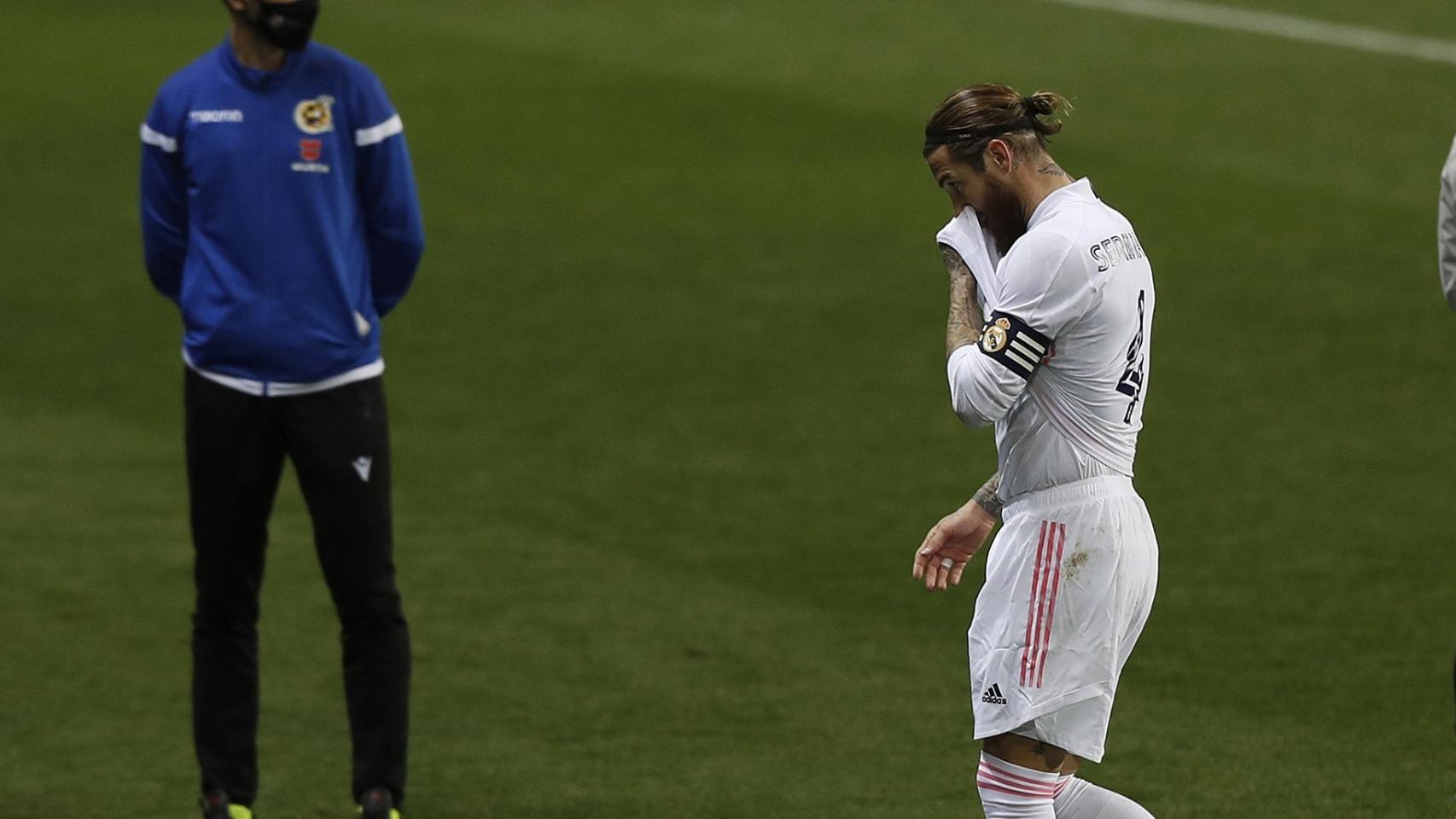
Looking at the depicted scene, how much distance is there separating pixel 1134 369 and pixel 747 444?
5239mm

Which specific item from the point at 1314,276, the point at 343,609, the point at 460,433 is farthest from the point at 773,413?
the point at 343,609

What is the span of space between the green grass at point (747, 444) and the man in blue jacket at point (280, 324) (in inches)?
23.3

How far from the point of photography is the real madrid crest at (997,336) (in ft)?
12.9

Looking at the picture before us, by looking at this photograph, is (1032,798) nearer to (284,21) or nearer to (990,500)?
(990,500)

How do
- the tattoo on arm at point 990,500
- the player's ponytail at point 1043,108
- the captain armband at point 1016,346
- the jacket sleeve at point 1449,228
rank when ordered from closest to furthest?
the jacket sleeve at point 1449,228, the captain armband at point 1016,346, the player's ponytail at point 1043,108, the tattoo on arm at point 990,500

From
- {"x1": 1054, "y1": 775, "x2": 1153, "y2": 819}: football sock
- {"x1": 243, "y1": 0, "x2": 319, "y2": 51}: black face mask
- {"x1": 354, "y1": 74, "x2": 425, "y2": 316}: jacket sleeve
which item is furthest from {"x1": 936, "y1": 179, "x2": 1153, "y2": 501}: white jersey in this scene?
{"x1": 243, "y1": 0, "x2": 319, "y2": 51}: black face mask

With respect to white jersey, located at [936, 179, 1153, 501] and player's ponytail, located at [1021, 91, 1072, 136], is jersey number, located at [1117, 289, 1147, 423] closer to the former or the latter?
white jersey, located at [936, 179, 1153, 501]

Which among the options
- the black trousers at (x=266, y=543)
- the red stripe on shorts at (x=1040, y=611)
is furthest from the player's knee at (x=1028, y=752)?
the black trousers at (x=266, y=543)

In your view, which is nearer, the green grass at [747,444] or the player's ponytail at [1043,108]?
the player's ponytail at [1043,108]

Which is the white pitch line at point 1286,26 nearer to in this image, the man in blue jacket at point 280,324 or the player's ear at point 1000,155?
the man in blue jacket at point 280,324

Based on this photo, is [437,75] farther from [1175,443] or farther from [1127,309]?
[1127,309]

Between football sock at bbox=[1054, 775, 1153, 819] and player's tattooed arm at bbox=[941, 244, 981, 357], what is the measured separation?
916 mm

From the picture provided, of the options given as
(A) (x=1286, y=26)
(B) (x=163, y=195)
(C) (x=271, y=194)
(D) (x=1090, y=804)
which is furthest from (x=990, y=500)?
(A) (x=1286, y=26)

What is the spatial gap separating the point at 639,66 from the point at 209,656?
1215cm
